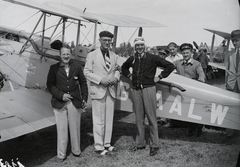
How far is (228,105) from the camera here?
357 cm

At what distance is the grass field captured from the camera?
3551 mm

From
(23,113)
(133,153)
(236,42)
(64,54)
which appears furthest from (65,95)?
(236,42)

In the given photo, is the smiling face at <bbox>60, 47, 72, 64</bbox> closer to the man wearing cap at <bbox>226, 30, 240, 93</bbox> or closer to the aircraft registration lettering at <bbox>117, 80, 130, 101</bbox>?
the aircraft registration lettering at <bbox>117, 80, 130, 101</bbox>

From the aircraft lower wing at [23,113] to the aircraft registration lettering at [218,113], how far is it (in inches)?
98.1

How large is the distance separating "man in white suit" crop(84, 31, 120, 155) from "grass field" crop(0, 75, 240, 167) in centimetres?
37

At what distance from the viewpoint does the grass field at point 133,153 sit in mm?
3551

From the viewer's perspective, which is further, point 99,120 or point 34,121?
point 99,120

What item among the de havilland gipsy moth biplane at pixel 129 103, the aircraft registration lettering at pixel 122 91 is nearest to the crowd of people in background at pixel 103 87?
the aircraft registration lettering at pixel 122 91

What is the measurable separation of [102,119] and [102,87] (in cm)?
53

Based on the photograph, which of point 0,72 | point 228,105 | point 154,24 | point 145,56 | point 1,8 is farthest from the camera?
point 154,24

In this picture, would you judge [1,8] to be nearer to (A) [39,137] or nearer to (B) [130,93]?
(A) [39,137]

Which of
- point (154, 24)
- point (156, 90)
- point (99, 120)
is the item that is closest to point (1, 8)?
point (99, 120)

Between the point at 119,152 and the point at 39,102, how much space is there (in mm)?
1668

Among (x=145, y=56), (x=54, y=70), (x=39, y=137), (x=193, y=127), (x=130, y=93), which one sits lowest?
(x=39, y=137)
